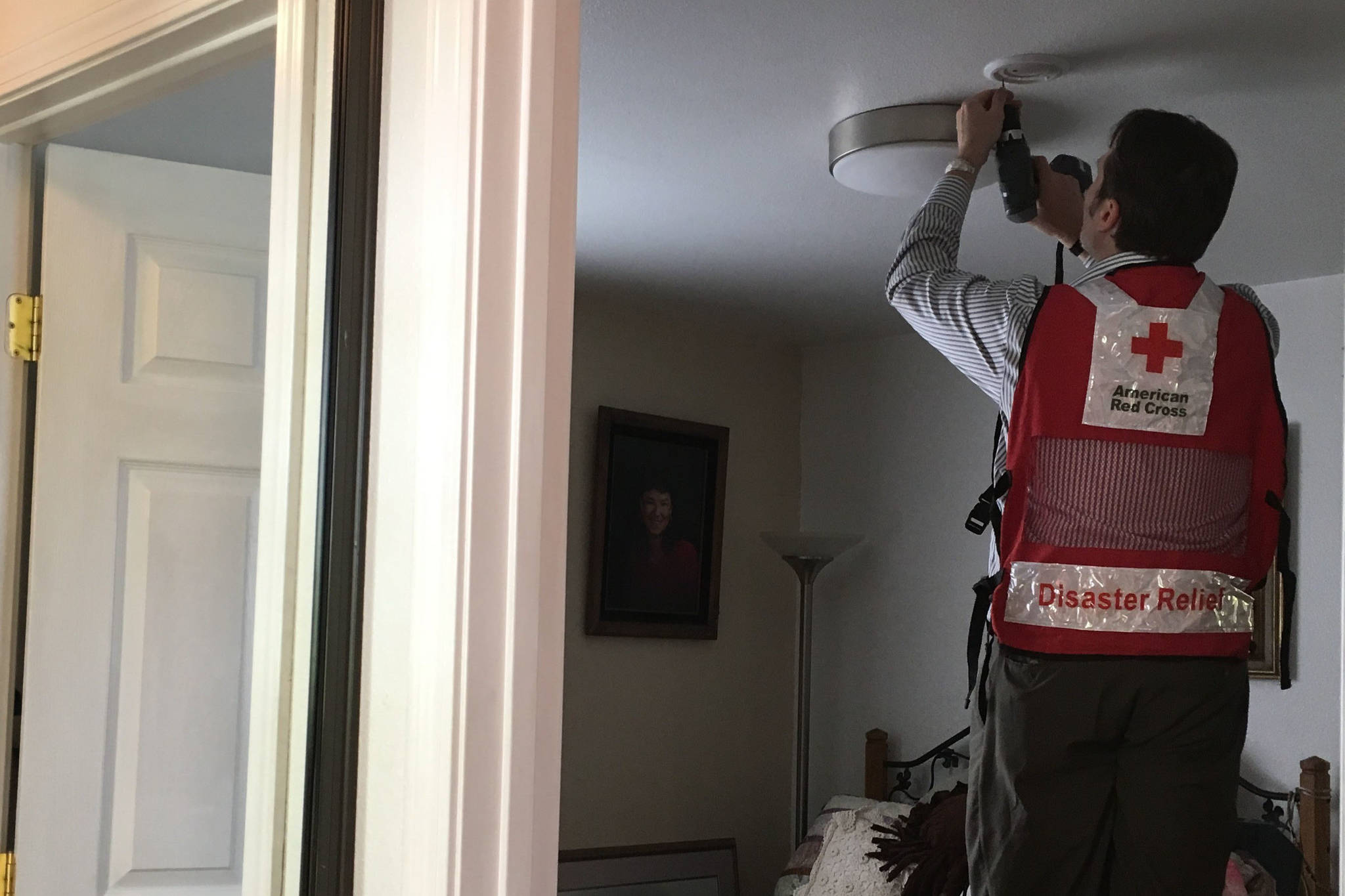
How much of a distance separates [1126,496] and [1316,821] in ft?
9.05

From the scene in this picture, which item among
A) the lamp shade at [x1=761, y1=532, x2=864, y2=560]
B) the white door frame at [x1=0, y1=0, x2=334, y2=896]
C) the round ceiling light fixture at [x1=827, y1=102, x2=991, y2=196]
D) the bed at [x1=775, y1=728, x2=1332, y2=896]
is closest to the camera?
the white door frame at [x1=0, y1=0, x2=334, y2=896]

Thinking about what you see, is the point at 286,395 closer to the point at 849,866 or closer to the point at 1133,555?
the point at 1133,555

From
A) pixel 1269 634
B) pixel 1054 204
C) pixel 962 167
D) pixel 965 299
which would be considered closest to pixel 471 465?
pixel 965 299

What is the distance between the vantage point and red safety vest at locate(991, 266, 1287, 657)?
1599mm

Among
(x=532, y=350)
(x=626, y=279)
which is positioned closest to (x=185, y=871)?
(x=532, y=350)

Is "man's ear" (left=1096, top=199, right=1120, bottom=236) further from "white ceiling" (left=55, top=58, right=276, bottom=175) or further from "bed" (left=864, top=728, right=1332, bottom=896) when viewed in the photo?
"bed" (left=864, top=728, right=1332, bottom=896)

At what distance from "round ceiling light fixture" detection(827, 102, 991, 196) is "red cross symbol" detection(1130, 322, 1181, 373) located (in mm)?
1184

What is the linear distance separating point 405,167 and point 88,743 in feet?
2.78

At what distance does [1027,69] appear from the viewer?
2572mm

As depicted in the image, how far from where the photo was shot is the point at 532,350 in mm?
1113

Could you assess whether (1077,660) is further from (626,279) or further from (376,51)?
(626,279)

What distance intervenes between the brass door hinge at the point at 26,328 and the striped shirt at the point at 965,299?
3.78ft

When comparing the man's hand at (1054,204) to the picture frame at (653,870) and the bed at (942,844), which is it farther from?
the picture frame at (653,870)

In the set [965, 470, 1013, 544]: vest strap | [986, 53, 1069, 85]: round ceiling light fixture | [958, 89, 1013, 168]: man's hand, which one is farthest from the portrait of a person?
[965, 470, 1013, 544]: vest strap
